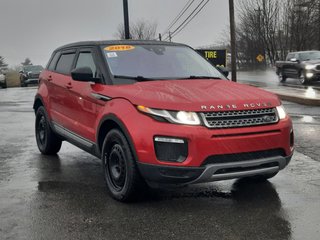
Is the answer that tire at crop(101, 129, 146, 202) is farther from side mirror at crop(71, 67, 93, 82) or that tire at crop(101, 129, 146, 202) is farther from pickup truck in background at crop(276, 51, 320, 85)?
pickup truck in background at crop(276, 51, 320, 85)

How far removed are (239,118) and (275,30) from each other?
185ft

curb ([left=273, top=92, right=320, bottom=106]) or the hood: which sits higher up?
the hood

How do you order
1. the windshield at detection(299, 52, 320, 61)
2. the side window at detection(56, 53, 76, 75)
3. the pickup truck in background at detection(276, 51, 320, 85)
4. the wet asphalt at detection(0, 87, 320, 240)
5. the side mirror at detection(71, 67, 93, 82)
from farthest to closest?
the windshield at detection(299, 52, 320, 61) < the pickup truck in background at detection(276, 51, 320, 85) < the side window at detection(56, 53, 76, 75) < the side mirror at detection(71, 67, 93, 82) < the wet asphalt at detection(0, 87, 320, 240)

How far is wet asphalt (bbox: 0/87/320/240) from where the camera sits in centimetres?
402

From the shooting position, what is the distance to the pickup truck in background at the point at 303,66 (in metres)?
23.4

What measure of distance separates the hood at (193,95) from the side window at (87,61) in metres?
0.63

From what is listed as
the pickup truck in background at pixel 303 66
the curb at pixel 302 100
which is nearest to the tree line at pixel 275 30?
the pickup truck in background at pixel 303 66

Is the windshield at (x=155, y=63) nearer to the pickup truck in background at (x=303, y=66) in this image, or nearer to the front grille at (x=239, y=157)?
the front grille at (x=239, y=157)

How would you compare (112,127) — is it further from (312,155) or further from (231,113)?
(312,155)

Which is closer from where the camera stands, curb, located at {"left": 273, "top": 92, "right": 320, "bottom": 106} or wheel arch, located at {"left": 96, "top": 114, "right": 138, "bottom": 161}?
wheel arch, located at {"left": 96, "top": 114, "right": 138, "bottom": 161}

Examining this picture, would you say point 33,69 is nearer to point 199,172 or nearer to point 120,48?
point 120,48

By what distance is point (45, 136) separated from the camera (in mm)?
7371

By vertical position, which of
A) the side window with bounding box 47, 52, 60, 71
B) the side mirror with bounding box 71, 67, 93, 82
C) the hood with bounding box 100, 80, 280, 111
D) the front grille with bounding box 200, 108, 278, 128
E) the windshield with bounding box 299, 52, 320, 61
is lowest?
the windshield with bounding box 299, 52, 320, 61

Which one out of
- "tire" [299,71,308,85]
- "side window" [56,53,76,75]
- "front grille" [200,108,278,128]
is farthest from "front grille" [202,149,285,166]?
"tire" [299,71,308,85]
